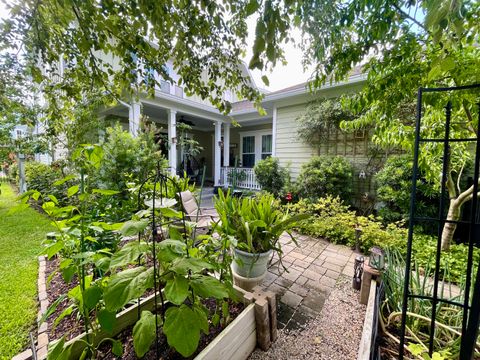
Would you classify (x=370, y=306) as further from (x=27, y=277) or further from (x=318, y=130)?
(x=318, y=130)

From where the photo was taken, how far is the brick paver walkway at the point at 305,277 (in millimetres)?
2045

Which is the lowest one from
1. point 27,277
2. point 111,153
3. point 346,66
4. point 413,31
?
point 27,277

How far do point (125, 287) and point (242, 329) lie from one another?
3.09 feet

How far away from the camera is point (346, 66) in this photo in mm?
1905

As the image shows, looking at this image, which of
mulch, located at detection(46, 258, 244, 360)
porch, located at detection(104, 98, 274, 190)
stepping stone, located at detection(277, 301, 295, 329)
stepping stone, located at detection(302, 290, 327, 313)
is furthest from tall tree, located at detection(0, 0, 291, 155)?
porch, located at detection(104, 98, 274, 190)

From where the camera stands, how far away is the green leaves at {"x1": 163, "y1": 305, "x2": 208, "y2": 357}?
76 centimetres

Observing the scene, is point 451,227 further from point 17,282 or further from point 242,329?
point 17,282

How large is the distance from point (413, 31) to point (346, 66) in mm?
599

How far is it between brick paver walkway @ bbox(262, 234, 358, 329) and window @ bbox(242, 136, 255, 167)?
6320mm

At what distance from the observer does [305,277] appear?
2.65m

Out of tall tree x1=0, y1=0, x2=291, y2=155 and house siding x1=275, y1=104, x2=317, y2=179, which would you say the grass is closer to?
tall tree x1=0, y1=0, x2=291, y2=155

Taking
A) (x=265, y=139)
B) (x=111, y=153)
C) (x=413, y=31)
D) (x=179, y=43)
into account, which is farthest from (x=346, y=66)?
(x=265, y=139)

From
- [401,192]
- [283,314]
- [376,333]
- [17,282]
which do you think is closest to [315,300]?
[283,314]

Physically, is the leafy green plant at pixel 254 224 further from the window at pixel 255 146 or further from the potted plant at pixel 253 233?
the window at pixel 255 146
